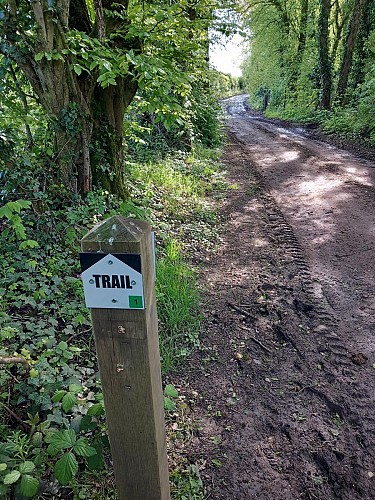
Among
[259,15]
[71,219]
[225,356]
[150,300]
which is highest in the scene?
[259,15]

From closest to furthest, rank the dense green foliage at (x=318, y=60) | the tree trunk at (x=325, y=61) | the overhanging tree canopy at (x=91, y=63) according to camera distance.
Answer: the overhanging tree canopy at (x=91, y=63) < the dense green foliage at (x=318, y=60) < the tree trunk at (x=325, y=61)

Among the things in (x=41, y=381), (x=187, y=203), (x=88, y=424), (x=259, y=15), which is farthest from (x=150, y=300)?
(x=259, y=15)

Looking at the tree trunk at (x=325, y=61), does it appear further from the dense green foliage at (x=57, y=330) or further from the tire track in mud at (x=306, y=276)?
the dense green foliage at (x=57, y=330)

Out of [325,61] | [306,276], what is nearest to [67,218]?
[306,276]

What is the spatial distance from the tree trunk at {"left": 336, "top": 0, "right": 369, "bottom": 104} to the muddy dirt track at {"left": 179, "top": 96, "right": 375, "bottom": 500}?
12.5m

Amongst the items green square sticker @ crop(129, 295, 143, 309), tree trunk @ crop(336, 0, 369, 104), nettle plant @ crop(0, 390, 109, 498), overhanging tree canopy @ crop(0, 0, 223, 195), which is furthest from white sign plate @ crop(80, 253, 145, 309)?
tree trunk @ crop(336, 0, 369, 104)

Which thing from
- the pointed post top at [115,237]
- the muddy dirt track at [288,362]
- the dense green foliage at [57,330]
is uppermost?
the pointed post top at [115,237]

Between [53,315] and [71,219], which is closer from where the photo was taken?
[53,315]

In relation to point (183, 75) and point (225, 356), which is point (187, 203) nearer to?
point (183, 75)

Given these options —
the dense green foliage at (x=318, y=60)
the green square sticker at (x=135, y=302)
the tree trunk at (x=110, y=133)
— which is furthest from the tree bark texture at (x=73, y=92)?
the dense green foliage at (x=318, y=60)

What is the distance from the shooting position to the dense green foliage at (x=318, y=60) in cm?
1391

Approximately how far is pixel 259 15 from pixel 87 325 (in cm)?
2886

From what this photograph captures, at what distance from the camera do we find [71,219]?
3.78 m

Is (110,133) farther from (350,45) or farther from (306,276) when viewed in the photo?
(350,45)
